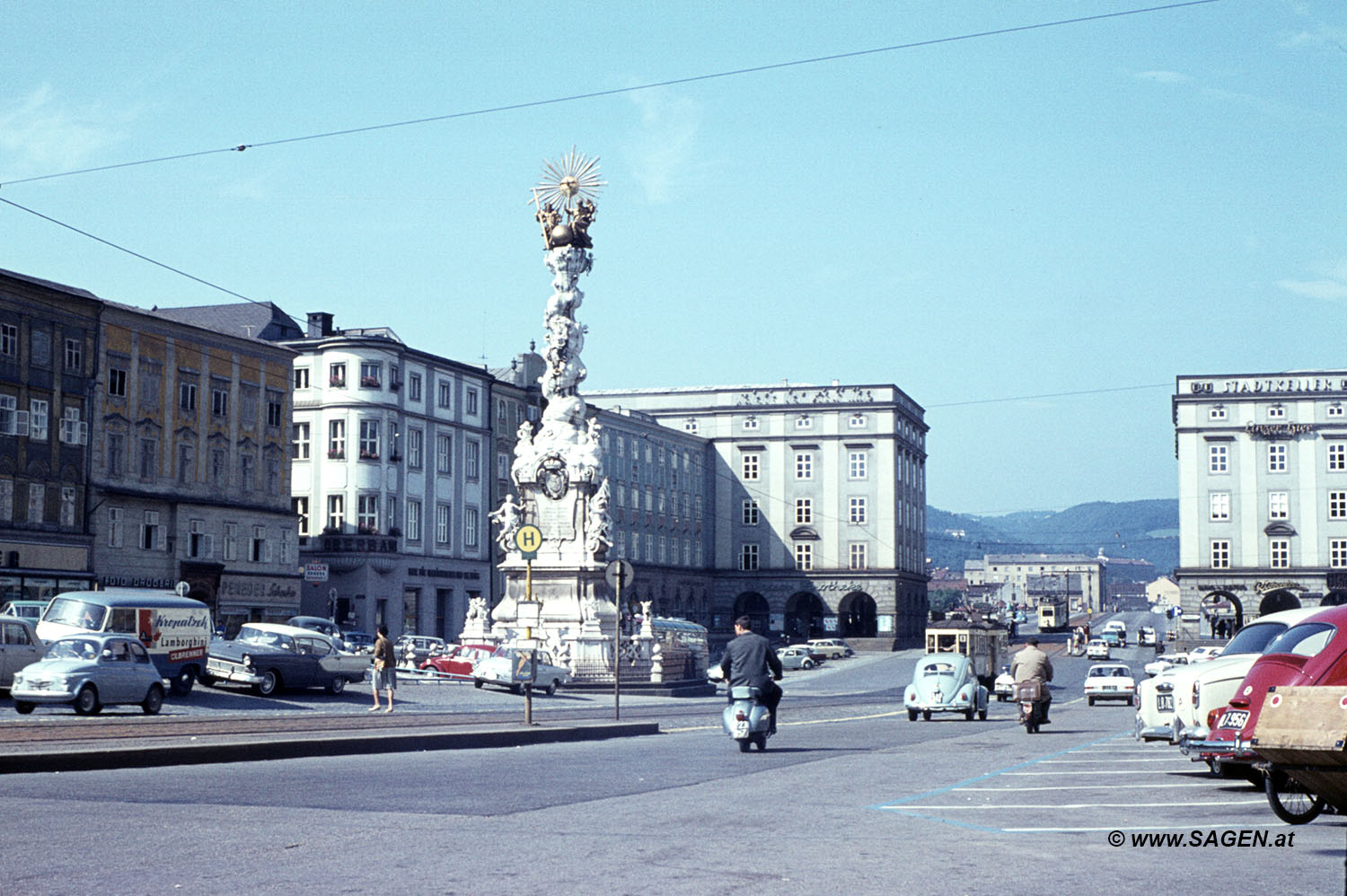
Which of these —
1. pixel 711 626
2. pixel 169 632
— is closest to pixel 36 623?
pixel 169 632

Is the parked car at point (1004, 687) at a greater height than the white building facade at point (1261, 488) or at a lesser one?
lesser

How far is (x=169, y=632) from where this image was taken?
3259cm

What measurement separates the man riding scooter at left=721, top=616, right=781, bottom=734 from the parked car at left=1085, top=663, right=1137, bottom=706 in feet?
93.0

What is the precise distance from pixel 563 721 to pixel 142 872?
2028 centimetres

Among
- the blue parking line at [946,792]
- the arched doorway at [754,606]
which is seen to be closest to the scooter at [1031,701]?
the blue parking line at [946,792]

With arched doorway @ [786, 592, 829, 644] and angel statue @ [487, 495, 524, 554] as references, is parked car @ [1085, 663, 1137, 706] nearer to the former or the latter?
angel statue @ [487, 495, 524, 554]

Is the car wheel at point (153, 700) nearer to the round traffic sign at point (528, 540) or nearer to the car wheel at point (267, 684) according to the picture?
the round traffic sign at point (528, 540)

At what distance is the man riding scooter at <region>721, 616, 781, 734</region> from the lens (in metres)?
21.2

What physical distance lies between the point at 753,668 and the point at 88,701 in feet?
41.4

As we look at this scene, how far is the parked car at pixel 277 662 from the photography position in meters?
35.5

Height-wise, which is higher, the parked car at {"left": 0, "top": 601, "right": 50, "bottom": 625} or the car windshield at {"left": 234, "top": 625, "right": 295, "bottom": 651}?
the parked car at {"left": 0, "top": 601, "right": 50, "bottom": 625}

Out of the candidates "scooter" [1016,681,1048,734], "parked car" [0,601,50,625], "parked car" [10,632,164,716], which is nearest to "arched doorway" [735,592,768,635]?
"parked car" [0,601,50,625]

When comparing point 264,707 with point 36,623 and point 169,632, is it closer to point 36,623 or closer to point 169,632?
point 169,632

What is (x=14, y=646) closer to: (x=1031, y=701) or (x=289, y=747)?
(x=289, y=747)
